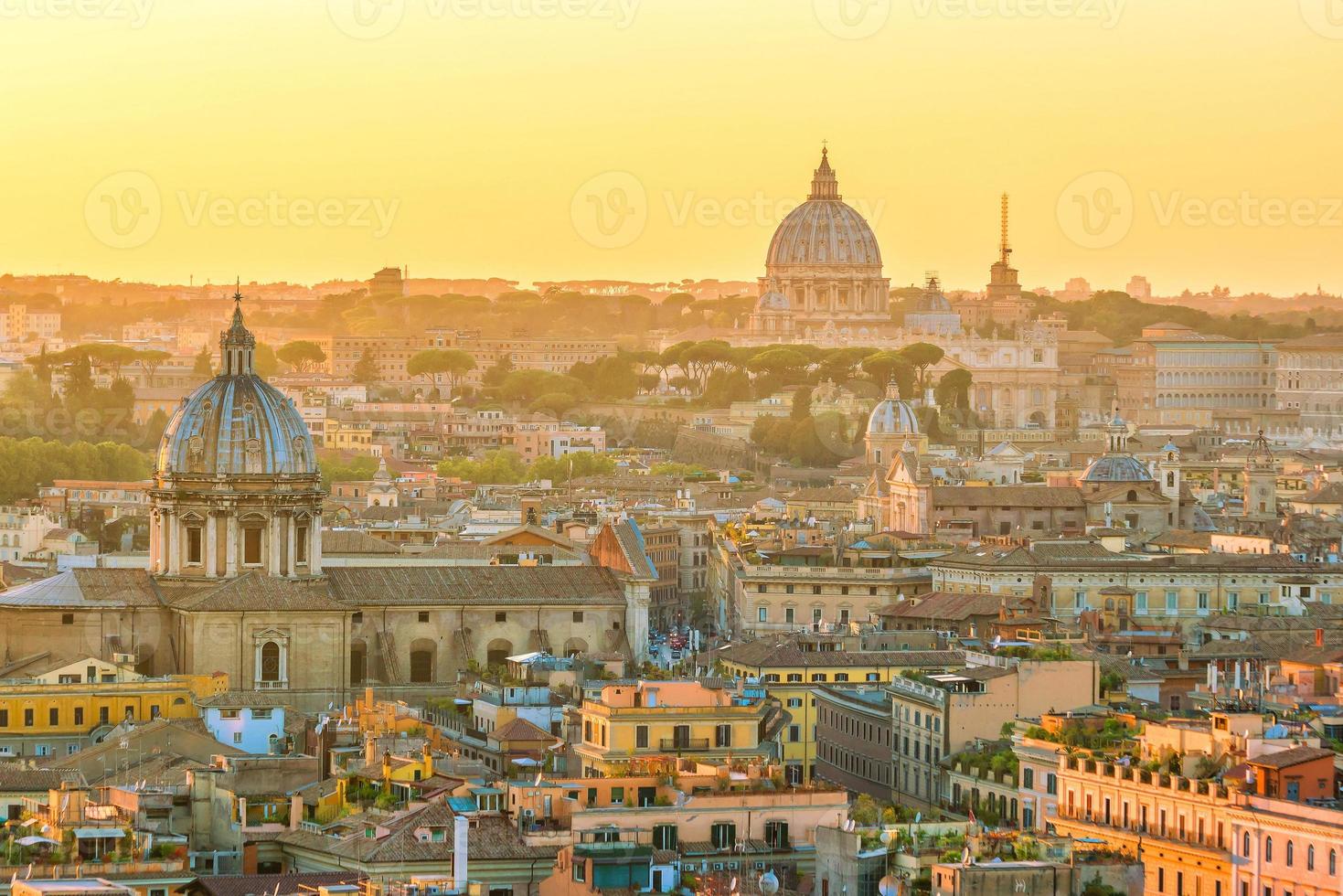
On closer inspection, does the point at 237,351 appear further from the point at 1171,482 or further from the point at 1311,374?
the point at 1311,374

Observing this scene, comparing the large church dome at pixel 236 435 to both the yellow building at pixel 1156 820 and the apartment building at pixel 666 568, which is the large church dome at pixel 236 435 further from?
the yellow building at pixel 1156 820

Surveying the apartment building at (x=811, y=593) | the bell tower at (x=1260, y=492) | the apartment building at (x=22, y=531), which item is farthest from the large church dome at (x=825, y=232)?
the apartment building at (x=811, y=593)

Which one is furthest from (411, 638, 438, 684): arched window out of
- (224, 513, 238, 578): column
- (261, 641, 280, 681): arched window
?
(224, 513, 238, 578): column

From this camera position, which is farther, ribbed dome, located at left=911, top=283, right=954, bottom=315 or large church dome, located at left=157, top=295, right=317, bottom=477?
ribbed dome, located at left=911, top=283, right=954, bottom=315

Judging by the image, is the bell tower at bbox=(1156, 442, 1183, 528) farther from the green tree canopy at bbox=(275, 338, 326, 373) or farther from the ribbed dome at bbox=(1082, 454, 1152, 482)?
the green tree canopy at bbox=(275, 338, 326, 373)

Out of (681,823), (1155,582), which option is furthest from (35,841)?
(1155,582)

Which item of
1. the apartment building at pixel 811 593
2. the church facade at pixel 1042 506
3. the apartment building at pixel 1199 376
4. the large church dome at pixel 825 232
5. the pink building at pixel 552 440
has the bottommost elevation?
the apartment building at pixel 811 593

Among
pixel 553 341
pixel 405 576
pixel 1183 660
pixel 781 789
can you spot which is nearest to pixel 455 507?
pixel 405 576
